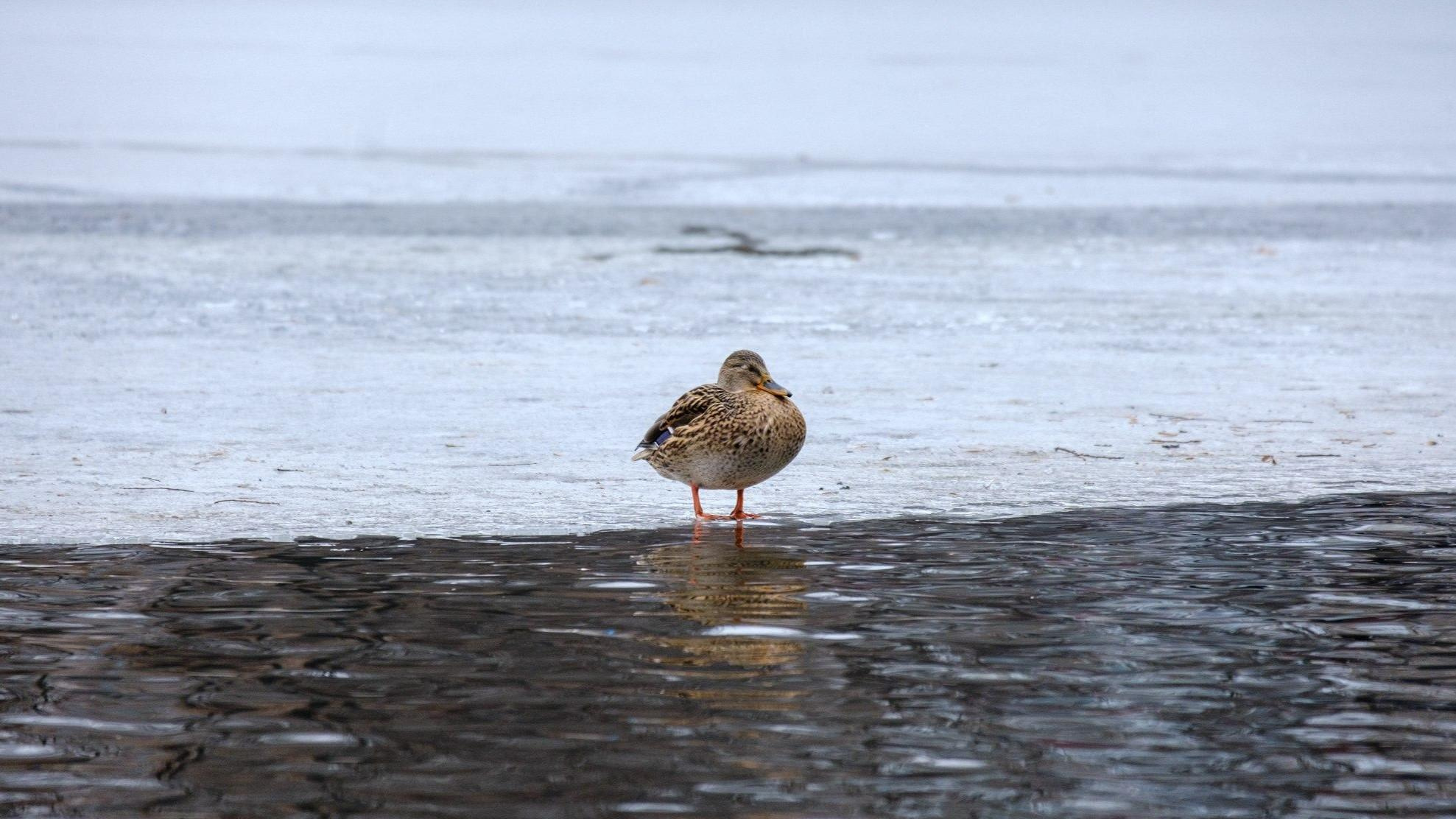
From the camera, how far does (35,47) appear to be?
153ft

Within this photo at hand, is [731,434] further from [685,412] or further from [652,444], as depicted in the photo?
[652,444]

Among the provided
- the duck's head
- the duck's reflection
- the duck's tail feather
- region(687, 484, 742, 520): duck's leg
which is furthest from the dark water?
the duck's head

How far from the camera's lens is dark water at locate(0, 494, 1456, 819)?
11.6 feet

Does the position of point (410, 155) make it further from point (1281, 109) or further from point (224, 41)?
point (224, 41)

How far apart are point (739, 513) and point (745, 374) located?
49 centimetres

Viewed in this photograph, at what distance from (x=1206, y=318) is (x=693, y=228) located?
21.2ft

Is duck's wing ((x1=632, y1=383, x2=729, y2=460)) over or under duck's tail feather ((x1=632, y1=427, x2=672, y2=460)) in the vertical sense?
over

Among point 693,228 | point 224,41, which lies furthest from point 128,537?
point 224,41

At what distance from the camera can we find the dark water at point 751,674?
3.53m

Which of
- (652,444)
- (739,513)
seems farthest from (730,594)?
(652,444)

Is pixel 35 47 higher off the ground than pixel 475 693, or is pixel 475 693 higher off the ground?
pixel 35 47

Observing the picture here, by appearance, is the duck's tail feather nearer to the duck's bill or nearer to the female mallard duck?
the female mallard duck

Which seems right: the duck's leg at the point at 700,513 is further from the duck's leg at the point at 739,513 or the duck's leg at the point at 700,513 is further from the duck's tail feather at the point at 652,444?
the duck's tail feather at the point at 652,444

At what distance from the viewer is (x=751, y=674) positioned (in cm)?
432
